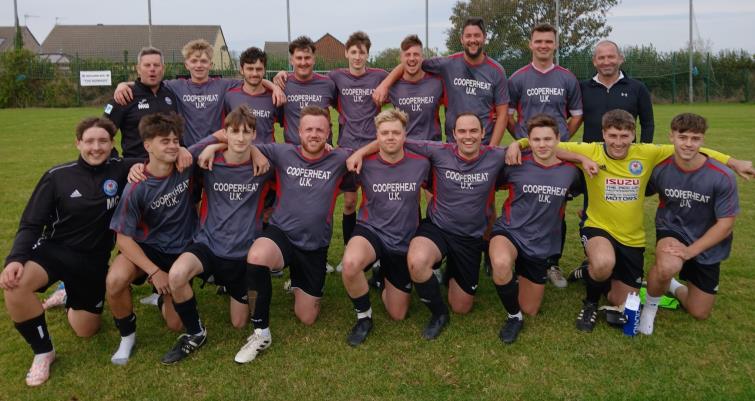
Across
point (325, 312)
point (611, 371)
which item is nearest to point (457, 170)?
point (325, 312)

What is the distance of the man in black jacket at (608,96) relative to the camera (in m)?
5.17

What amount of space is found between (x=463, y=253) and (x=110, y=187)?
8.44 ft

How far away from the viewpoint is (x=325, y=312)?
4402 mm

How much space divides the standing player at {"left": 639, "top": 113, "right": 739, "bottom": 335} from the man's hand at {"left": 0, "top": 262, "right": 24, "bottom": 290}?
13.5 feet

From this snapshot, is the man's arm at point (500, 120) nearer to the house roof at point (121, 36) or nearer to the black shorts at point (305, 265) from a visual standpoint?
the black shorts at point (305, 265)

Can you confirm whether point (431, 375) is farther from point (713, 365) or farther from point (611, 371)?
point (713, 365)

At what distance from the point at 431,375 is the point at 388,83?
2.80 metres

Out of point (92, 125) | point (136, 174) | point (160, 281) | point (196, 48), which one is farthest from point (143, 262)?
point (196, 48)

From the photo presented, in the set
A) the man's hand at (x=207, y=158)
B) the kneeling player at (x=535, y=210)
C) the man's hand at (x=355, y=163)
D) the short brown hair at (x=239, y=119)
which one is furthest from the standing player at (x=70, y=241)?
the kneeling player at (x=535, y=210)

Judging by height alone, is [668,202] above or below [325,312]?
above

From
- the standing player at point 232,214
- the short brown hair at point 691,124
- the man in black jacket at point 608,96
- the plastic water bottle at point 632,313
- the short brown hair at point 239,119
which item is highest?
the man in black jacket at point 608,96

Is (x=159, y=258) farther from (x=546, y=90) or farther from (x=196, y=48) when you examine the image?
(x=546, y=90)

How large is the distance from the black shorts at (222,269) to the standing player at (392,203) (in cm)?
77

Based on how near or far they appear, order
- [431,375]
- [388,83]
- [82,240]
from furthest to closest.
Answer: [388,83] < [82,240] < [431,375]
